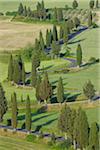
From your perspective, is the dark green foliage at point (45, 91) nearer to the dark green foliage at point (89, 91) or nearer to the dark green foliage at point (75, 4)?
the dark green foliage at point (89, 91)

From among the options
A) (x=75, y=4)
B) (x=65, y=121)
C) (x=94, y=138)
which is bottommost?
(x=65, y=121)

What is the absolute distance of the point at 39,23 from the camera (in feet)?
558

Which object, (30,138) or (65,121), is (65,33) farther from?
(65,121)

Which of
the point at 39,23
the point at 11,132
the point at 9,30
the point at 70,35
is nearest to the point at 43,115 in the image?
the point at 11,132

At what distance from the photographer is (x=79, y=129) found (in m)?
59.1

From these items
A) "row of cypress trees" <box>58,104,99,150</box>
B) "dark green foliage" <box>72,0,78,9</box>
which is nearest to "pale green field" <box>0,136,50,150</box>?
"row of cypress trees" <box>58,104,99,150</box>

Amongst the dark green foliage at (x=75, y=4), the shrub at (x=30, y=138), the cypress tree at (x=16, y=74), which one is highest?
the dark green foliage at (x=75, y=4)

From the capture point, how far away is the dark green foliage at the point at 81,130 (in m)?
58.8

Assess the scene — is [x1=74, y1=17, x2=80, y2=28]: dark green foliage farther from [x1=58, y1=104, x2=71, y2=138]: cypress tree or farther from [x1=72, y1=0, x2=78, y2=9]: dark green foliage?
[x1=58, y1=104, x2=71, y2=138]: cypress tree

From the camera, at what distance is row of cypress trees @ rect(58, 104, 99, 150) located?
56656mm

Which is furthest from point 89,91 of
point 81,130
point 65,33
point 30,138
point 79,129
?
point 65,33

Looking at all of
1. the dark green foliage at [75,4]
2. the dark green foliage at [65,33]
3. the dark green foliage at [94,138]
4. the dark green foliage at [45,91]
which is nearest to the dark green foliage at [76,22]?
the dark green foliage at [65,33]

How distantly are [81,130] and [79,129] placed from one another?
31 cm

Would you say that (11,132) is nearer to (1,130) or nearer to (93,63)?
(1,130)
